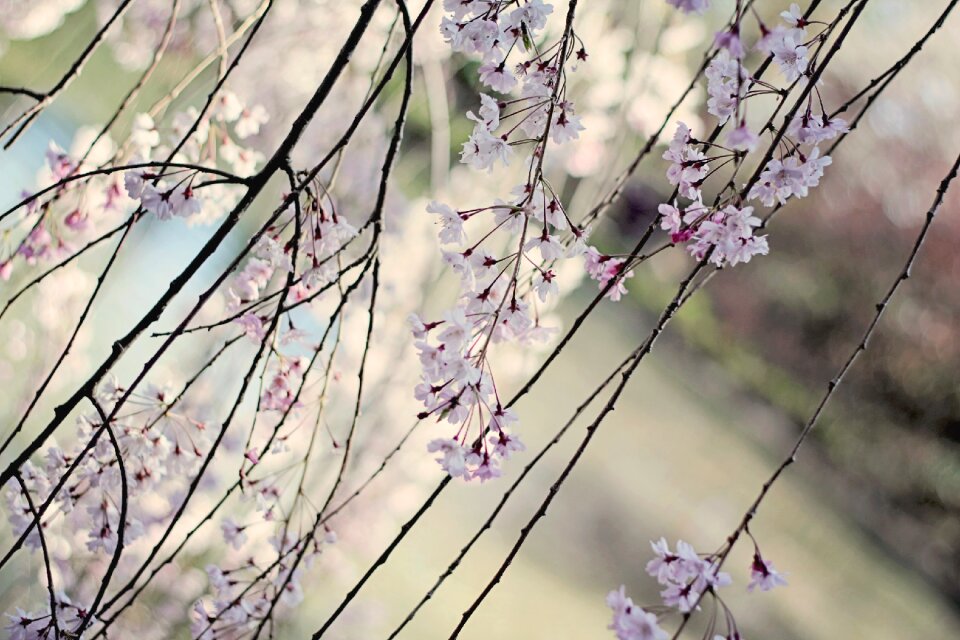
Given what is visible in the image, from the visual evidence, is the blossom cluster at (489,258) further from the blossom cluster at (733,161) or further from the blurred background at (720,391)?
the blurred background at (720,391)

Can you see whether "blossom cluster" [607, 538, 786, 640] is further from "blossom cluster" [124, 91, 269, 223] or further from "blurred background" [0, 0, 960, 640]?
"blurred background" [0, 0, 960, 640]

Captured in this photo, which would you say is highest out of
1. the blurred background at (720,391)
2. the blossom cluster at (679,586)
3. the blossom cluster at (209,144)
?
the blurred background at (720,391)

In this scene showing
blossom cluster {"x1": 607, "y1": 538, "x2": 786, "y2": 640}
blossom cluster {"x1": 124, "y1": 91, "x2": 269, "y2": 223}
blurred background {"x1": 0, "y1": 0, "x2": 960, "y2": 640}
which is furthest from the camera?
blurred background {"x1": 0, "y1": 0, "x2": 960, "y2": 640}

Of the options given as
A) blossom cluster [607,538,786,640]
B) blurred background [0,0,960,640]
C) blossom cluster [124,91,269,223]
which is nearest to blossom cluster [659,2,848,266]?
blossom cluster [607,538,786,640]

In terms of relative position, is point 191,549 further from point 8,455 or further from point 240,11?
point 240,11

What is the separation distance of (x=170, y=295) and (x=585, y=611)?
9.96 feet

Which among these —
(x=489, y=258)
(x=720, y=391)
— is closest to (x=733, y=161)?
(x=489, y=258)

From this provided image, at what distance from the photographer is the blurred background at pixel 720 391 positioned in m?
2.70

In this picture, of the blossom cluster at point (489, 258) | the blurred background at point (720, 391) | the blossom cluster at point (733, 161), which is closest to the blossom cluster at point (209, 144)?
the blossom cluster at point (489, 258)

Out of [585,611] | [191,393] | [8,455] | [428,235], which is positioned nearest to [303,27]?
[428,235]

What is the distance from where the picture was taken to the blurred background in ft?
8.85

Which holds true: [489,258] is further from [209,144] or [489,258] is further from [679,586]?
[209,144]

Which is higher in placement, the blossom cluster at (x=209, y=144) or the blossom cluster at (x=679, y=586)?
the blossom cluster at (x=209, y=144)

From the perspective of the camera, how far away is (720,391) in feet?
20.1
